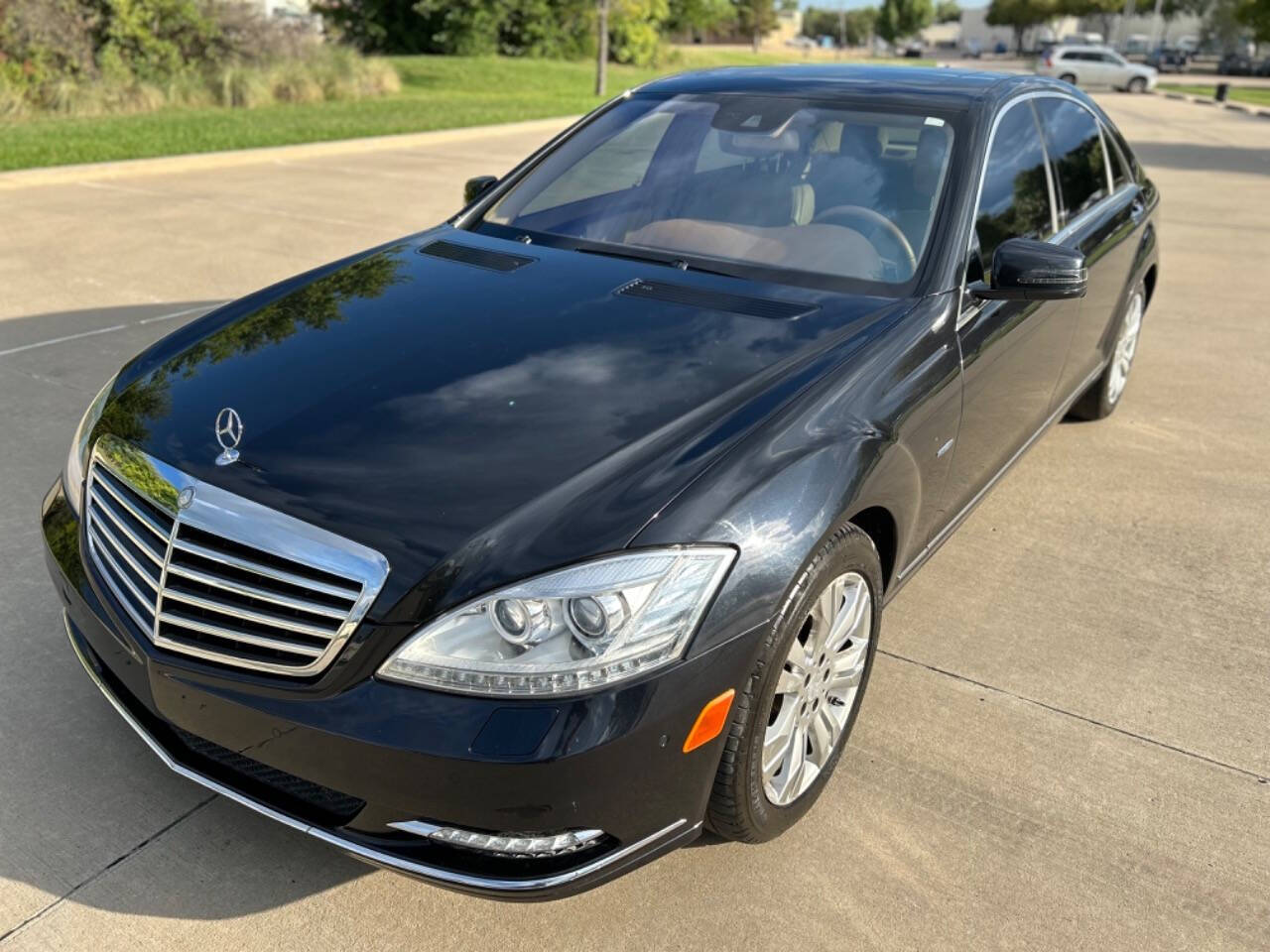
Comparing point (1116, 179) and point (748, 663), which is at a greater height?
point (1116, 179)

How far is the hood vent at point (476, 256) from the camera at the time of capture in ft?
11.3

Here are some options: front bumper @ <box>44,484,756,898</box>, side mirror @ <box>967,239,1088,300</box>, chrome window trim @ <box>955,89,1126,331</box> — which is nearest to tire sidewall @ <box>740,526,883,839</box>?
front bumper @ <box>44,484,756,898</box>

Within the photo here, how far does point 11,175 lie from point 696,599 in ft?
36.3

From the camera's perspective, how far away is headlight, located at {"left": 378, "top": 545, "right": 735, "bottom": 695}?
6.80 feet

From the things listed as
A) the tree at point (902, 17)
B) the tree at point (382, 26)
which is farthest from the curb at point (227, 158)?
the tree at point (902, 17)

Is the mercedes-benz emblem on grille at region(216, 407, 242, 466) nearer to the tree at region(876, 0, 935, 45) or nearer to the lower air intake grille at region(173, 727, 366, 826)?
the lower air intake grille at region(173, 727, 366, 826)

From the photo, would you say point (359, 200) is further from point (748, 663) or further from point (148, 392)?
point (748, 663)

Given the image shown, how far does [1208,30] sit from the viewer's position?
83.4m

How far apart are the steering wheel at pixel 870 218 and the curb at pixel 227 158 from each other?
987 centimetres

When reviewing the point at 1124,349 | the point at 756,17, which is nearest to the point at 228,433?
the point at 1124,349

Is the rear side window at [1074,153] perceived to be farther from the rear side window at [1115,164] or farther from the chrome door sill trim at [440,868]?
the chrome door sill trim at [440,868]

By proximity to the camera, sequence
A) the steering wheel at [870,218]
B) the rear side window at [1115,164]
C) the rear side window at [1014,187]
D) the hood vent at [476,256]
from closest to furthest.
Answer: the steering wheel at [870,218] < the hood vent at [476,256] < the rear side window at [1014,187] < the rear side window at [1115,164]

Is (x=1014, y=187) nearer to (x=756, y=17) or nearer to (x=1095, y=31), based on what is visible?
(x=756, y=17)


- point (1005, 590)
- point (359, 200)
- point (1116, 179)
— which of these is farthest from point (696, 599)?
point (359, 200)
